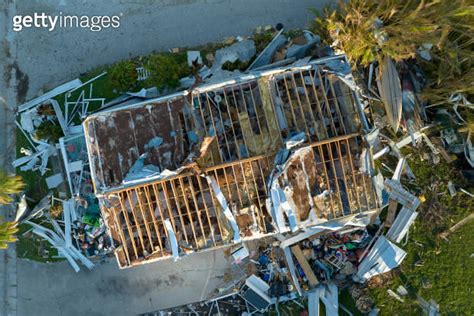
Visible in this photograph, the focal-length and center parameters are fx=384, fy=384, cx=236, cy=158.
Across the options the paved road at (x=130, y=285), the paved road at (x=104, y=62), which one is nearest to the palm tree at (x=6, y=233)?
the paved road at (x=104, y=62)

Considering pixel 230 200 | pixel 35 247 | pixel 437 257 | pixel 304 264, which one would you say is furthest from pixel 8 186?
pixel 437 257

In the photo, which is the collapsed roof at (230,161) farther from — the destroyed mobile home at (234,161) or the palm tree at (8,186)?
the palm tree at (8,186)

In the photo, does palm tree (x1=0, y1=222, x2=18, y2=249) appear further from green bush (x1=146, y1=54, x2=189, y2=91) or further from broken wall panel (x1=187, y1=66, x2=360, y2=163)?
broken wall panel (x1=187, y1=66, x2=360, y2=163)

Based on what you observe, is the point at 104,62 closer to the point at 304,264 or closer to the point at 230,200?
the point at 230,200

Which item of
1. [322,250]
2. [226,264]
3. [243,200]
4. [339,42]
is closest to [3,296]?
[226,264]

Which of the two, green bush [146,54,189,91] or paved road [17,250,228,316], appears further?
paved road [17,250,228,316]

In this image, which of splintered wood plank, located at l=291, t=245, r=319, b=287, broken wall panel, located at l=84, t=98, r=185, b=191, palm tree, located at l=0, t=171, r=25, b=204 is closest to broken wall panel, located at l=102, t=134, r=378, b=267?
broken wall panel, located at l=84, t=98, r=185, b=191

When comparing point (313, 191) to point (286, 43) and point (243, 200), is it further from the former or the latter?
point (286, 43)
